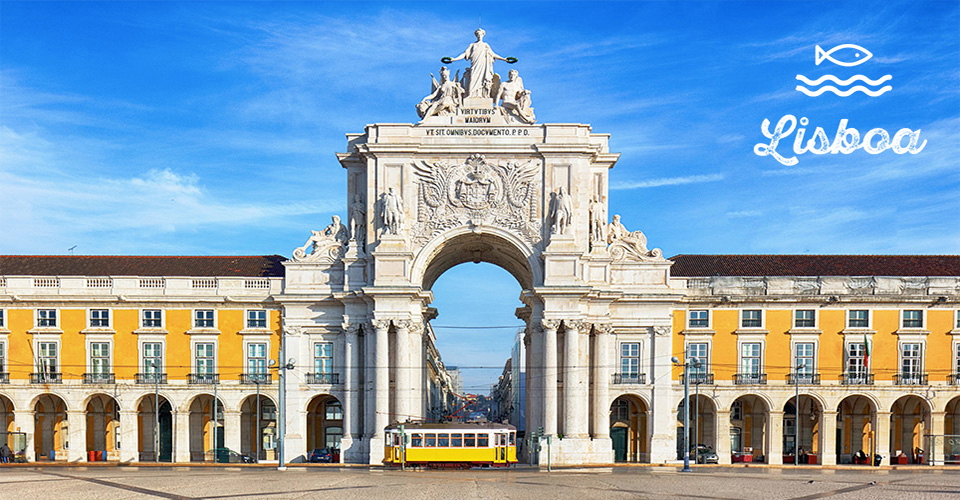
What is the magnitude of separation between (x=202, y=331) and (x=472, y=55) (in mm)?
27217

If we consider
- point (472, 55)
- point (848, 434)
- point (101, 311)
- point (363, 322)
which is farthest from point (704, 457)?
point (101, 311)

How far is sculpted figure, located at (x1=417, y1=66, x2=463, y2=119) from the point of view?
72.8 m

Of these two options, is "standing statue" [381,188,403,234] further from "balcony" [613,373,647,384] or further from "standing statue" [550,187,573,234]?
"balcony" [613,373,647,384]

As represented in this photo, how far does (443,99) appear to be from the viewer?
72.9 metres

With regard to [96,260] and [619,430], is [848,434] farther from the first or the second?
[96,260]

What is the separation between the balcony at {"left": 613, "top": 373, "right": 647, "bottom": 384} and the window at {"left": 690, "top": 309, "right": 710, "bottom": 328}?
515 cm

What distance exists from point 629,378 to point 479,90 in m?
22.8

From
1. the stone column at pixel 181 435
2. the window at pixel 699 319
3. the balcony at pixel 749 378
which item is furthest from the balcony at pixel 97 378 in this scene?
the balcony at pixel 749 378

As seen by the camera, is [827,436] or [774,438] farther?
[774,438]

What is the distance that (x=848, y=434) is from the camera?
77.1 metres

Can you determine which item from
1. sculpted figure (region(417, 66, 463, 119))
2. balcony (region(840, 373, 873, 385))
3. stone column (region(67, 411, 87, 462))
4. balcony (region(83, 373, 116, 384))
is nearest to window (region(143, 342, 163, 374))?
balcony (region(83, 373, 116, 384))

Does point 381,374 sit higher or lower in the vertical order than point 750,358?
lower

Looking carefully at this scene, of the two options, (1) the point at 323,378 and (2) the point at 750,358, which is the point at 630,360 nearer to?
(2) the point at 750,358

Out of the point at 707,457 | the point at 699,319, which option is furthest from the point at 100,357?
the point at 707,457
